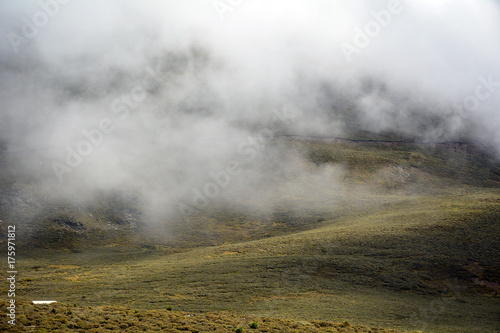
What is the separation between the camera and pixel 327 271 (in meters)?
37.2

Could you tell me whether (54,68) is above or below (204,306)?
above

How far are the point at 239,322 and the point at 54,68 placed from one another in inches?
4790

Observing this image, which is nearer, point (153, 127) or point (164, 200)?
point (164, 200)

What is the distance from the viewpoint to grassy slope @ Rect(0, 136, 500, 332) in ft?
95.1

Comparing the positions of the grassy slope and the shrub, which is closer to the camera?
the shrub

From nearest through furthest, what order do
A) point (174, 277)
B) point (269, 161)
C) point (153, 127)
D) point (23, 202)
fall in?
point (174, 277) < point (23, 202) < point (269, 161) < point (153, 127)

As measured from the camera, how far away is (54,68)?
381 ft

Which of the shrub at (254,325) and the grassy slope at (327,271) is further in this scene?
the grassy slope at (327,271)

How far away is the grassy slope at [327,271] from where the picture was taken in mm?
29000

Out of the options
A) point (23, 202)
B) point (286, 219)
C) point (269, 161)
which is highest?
point (269, 161)

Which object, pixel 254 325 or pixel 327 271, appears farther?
pixel 327 271

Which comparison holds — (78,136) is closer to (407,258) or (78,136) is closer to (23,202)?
(23,202)

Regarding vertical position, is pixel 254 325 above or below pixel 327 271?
below

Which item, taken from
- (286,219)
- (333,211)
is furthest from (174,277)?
(333,211)
